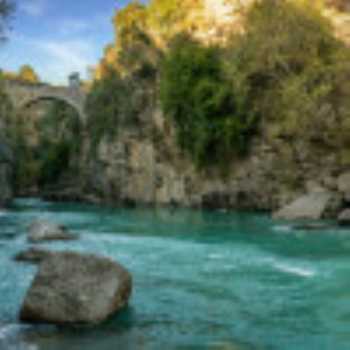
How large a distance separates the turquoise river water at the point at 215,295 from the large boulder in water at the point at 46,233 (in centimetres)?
46

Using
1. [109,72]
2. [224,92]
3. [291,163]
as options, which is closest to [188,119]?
[224,92]

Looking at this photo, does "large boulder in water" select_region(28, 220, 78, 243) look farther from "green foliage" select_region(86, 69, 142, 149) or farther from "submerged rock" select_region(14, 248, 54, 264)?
"green foliage" select_region(86, 69, 142, 149)

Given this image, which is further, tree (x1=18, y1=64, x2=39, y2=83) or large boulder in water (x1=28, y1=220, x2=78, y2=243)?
tree (x1=18, y1=64, x2=39, y2=83)

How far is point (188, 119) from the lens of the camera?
111 feet

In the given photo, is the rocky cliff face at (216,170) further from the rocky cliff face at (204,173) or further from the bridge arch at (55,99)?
the bridge arch at (55,99)

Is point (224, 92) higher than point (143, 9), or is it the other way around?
point (143, 9)

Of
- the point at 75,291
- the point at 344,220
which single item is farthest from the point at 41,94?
the point at 75,291

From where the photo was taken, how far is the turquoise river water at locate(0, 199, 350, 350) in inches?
287

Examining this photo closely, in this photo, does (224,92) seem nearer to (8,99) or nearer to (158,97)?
(158,97)

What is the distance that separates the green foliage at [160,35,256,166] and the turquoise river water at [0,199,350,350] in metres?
12.7

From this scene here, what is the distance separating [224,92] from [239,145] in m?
2.85

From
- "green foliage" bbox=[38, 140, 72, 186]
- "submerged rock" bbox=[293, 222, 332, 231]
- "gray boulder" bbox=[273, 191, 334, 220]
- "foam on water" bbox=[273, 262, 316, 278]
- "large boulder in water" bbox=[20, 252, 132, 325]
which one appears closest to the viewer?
"large boulder in water" bbox=[20, 252, 132, 325]

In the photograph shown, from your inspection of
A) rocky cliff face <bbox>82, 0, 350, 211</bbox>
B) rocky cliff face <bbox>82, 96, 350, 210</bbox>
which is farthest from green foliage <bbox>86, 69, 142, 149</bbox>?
rocky cliff face <bbox>82, 96, 350, 210</bbox>

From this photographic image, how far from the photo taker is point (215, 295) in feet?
31.8
